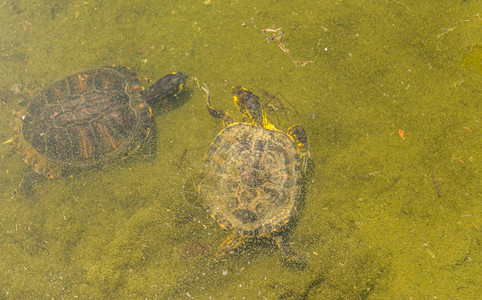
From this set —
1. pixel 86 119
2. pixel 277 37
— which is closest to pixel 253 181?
pixel 277 37

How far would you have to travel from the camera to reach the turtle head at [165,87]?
2.81 meters

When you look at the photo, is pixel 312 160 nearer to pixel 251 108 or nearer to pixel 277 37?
pixel 251 108

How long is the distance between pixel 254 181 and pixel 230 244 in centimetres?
84

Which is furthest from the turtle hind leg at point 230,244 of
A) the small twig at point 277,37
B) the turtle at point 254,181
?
the small twig at point 277,37

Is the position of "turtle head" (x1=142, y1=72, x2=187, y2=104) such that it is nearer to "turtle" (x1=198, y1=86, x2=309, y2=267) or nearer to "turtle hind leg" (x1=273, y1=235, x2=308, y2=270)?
"turtle" (x1=198, y1=86, x2=309, y2=267)

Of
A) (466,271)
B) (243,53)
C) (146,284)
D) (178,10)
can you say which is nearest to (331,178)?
(466,271)

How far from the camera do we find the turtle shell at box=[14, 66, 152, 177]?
8.98ft

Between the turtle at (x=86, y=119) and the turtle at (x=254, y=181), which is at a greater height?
the turtle at (x=86, y=119)

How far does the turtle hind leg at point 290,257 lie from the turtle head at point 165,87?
79.4 inches

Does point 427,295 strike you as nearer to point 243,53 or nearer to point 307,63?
point 307,63

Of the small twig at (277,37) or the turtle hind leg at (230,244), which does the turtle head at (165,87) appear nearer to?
the small twig at (277,37)

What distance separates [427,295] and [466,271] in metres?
0.46

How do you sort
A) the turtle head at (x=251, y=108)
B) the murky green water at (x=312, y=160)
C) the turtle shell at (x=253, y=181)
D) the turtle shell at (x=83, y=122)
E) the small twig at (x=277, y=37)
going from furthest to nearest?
the small twig at (x=277, y=37), the turtle head at (x=251, y=108), the turtle shell at (x=83, y=122), the murky green water at (x=312, y=160), the turtle shell at (x=253, y=181)

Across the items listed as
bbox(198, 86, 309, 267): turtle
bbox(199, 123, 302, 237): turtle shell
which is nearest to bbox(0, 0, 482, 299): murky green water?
bbox(198, 86, 309, 267): turtle
